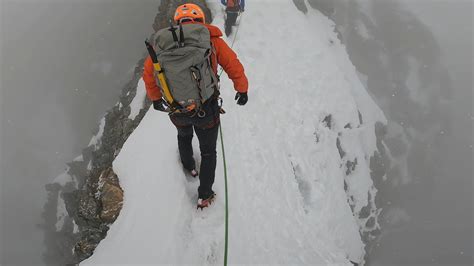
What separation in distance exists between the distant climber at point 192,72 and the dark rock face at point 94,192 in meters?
2.37

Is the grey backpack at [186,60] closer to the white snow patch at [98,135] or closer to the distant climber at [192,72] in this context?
the distant climber at [192,72]

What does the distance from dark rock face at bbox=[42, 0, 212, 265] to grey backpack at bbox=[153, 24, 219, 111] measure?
2891 mm

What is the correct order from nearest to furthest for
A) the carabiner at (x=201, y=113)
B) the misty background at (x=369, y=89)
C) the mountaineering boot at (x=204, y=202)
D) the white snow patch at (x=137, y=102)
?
the carabiner at (x=201, y=113)
the mountaineering boot at (x=204, y=202)
the white snow patch at (x=137, y=102)
the misty background at (x=369, y=89)

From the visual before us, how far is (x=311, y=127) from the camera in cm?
968

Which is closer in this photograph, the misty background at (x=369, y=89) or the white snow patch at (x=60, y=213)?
the misty background at (x=369, y=89)

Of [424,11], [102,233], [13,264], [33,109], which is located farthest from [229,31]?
[13,264]

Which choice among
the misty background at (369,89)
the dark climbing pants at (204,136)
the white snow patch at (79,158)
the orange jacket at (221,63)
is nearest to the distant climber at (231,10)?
the dark climbing pants at (204,136)

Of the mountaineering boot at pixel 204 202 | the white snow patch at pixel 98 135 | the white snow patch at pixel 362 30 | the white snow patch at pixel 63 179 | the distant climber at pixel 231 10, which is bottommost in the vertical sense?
the white snow patch at pixel 63 179

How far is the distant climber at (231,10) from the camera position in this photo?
9.83 metres

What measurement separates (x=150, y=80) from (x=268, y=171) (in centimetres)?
354

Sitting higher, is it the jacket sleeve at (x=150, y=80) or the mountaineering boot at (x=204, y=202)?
the jacket sleeve at (x=150, y=80)

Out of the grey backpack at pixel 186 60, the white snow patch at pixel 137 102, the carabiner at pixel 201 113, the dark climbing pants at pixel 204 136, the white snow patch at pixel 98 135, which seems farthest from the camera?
the white snow patch at pixel 98 135

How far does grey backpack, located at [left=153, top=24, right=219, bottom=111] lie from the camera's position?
3.57 m

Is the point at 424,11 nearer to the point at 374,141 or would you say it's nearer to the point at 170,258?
the point at 374,141
